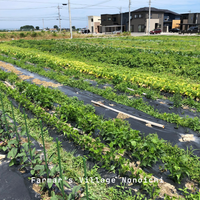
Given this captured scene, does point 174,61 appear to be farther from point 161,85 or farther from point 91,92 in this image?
point 91,92

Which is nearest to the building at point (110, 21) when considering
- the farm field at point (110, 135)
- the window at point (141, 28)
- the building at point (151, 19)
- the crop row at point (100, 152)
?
the building at point (151, 19)

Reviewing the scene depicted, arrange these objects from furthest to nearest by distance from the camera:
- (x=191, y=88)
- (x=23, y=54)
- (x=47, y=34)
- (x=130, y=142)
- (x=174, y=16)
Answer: (x=174, y=16) < (x=47, y=34) < (x=23, y=54) < (x=191, y=88) < (x=130, y=142)

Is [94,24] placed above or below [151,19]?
above

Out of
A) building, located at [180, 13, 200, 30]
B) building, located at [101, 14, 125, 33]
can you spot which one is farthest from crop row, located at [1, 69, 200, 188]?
building, located at [101, 14, 125, 33]

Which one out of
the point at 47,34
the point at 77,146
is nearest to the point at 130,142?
the point at 77,146

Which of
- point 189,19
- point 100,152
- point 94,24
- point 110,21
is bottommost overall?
point 100,152

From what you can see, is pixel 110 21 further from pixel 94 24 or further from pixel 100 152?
pixel 100 152

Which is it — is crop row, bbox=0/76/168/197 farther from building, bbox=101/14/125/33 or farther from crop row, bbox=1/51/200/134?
building, bbox=101/14/125/33

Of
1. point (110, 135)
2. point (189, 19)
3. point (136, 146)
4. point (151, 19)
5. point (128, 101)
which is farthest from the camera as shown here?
point (189, 19)

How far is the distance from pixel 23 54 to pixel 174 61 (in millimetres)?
11524

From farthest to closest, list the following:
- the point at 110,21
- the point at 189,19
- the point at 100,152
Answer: the point at 110,21 → the point at 189,19 → the point at 100,152

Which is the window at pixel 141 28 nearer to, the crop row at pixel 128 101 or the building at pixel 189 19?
the building at pixel 189 19

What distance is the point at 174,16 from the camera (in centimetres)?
6050

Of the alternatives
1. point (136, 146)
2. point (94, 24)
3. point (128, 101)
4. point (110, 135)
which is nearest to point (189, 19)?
point (94, 24)
